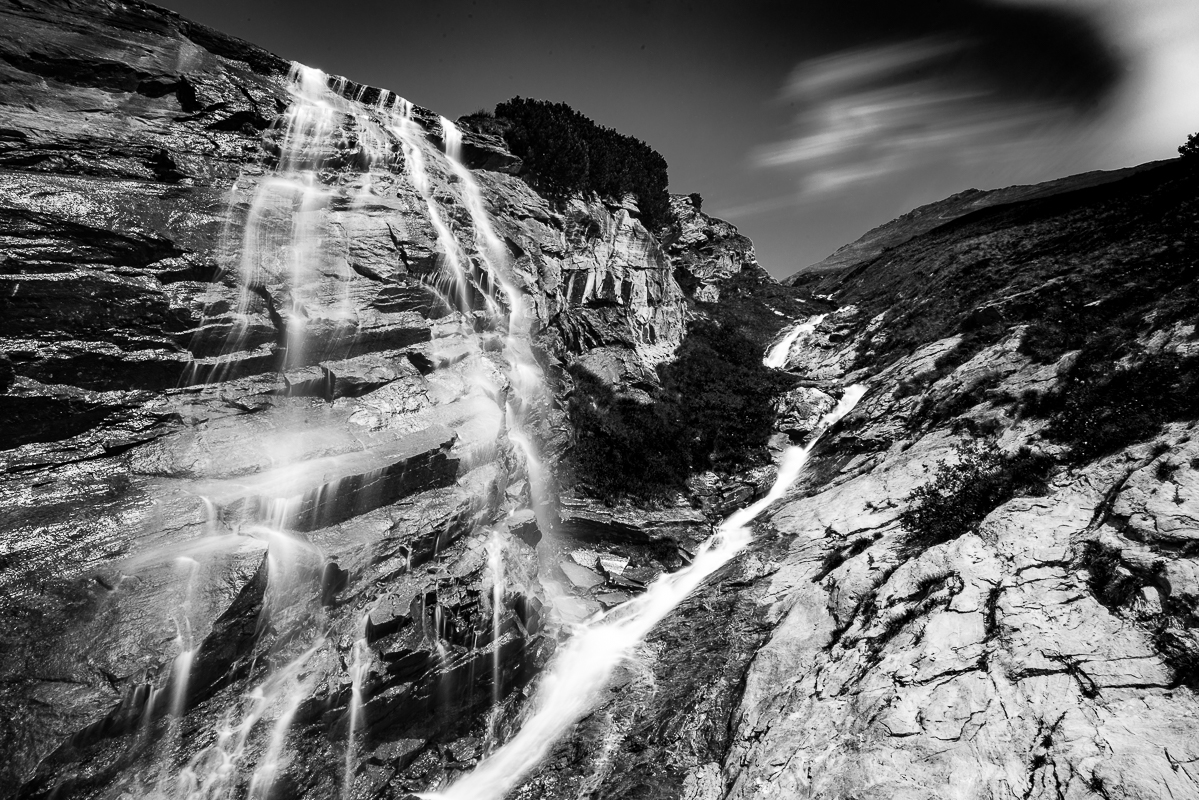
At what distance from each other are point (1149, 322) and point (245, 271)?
3014 centimetres

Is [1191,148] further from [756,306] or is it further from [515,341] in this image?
[515,341]

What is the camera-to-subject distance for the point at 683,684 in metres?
13.7

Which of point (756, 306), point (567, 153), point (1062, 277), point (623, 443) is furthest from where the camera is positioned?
point (756, 306)

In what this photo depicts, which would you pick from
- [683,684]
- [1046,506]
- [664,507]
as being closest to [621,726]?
[683,684]

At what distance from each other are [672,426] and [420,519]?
48.1 ft

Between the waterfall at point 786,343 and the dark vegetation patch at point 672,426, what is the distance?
3.48m

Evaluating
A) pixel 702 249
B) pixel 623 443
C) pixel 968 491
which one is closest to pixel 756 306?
pixel 702 249

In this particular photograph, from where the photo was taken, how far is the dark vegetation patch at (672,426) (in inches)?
910

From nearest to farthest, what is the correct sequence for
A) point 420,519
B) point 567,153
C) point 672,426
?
point 420,519 < point 672,426 < point 567,153

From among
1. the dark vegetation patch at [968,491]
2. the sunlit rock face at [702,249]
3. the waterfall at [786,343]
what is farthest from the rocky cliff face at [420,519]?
the sunlit rock face at [702,249]

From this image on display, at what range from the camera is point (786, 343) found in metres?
38.4

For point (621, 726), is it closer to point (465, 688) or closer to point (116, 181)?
point (465, 688)

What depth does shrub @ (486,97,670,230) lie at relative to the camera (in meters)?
33.2

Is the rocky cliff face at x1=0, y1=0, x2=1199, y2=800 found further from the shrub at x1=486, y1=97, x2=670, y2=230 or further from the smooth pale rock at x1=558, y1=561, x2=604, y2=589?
the shrub at x1=486, y1=97, x2=670, y2=230
